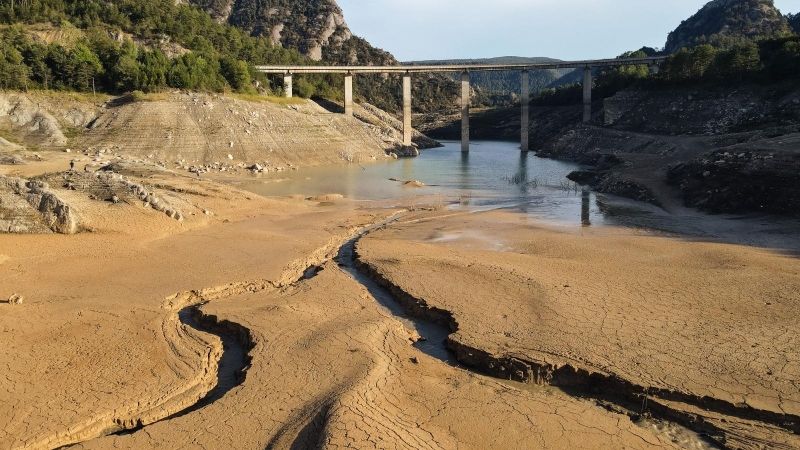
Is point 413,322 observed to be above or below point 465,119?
below

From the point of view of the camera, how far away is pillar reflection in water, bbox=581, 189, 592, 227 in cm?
3032

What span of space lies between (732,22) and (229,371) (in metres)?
166

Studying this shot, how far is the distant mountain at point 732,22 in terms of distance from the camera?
5053 inches

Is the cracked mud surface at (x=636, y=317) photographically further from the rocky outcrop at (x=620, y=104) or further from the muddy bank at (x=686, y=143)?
the rocky outcrop at (x=620, y=104)

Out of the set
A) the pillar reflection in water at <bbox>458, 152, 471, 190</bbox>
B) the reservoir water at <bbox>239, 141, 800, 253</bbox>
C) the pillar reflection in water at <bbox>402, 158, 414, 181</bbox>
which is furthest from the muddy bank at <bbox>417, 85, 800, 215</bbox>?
the pillar reflection in water at <bbox>402, 158, 414, 181</bbox>

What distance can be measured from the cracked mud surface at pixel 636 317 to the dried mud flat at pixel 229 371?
105 cm

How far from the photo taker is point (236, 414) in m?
10.0

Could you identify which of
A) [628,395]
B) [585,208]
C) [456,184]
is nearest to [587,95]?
[456,184]

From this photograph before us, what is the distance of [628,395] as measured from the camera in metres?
11.0

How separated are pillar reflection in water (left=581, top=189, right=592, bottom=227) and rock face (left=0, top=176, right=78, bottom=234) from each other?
24.3 metres

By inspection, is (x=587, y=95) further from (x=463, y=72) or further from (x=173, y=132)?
(x=173, y=132)

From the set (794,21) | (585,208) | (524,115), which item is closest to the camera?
(585,208)

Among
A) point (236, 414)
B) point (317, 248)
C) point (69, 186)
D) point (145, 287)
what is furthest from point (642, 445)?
point (69, 186)

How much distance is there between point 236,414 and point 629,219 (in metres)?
26.5
